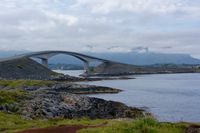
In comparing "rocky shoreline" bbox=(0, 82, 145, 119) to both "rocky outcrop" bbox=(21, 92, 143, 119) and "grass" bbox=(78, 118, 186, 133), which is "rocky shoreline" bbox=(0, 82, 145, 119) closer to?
"rocky outcrop" bbox=(21, 92, 143, 119)

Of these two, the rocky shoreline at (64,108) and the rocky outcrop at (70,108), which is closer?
the rocky shoreline at (64,108)

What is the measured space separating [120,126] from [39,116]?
68.5 ft

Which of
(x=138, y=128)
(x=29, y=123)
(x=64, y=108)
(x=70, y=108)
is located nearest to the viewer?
(x=138, y=128)

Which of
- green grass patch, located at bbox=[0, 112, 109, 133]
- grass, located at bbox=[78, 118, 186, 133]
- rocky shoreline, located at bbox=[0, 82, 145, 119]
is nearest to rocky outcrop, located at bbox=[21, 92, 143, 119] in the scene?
rocky shoreline, located at bbox=[0, 82, 145, 119]

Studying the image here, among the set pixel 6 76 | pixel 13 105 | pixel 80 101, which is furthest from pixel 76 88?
pixel 13 105

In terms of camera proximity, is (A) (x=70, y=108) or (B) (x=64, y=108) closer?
(B) (x=64, y=108)

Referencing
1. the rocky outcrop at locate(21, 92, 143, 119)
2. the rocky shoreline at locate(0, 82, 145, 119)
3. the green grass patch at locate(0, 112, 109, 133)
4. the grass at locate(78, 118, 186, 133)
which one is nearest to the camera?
the grass at locate(78, 118, 186, 133)

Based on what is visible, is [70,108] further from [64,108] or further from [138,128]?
[138,128]

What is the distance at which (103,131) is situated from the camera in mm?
18594

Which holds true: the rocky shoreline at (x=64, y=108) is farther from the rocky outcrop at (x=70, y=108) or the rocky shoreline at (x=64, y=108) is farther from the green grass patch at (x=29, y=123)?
the green grass patch at (x=29, y=123)

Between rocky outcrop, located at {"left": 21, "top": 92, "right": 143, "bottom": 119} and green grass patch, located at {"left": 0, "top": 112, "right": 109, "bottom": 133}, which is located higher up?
green grass patch, located at {"left": 0, "top": 112, "right": 109, "bottom": 133}

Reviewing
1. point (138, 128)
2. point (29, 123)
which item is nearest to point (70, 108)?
point (29, 123)

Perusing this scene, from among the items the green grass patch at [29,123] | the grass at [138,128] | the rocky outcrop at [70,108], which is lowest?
the rocky outcrop at [70,108]

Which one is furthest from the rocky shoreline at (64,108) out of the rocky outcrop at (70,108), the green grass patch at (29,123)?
the green grass patch at (29,123)
